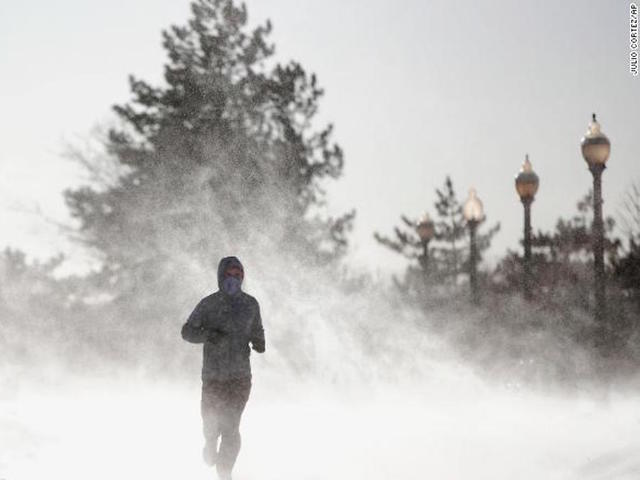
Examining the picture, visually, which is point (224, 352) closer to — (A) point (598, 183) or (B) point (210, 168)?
(A) point (598, 183)

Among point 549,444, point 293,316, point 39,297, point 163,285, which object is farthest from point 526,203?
point 39,297

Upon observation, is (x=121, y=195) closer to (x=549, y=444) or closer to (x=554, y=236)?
(x=549, y=444)

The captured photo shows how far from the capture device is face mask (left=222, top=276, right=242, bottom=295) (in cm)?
709

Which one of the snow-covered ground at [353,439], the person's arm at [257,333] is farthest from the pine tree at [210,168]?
the person's arm at [257,333]

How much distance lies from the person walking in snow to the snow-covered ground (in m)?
0.74

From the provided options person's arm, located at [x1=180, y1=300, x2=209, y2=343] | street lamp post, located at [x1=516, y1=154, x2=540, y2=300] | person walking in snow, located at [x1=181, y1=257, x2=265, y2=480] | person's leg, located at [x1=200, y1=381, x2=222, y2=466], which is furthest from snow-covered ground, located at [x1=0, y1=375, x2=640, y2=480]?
street lamp post, located at [x1=516, y1=154, x2=540, y2=300]

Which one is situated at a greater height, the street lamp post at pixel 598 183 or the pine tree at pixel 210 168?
the pine tree at pixel 210 168

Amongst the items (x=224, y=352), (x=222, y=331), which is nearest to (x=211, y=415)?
(x=224, y=352)

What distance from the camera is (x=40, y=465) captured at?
8.38 meters

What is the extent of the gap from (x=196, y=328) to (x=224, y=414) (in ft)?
2.39

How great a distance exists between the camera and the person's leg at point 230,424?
711 centimetres

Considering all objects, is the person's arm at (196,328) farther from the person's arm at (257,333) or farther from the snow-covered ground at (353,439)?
the snow-covered ground at (353,439)

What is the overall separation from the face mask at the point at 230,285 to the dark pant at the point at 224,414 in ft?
2.34

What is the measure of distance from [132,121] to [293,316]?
7.88m
